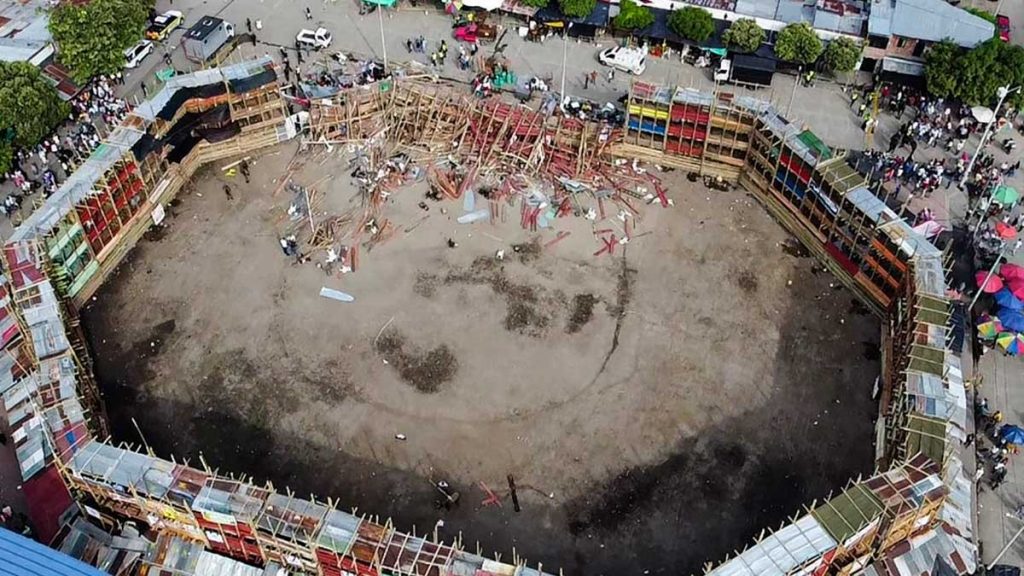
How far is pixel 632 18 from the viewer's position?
72188 millimetres

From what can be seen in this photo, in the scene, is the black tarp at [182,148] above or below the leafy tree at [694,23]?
below

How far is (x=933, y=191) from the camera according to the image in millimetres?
61625

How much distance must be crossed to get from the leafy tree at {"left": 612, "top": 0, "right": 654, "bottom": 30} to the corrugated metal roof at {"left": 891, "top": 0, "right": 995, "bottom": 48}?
18.6 metres

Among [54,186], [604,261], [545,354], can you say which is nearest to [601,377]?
[545,354]

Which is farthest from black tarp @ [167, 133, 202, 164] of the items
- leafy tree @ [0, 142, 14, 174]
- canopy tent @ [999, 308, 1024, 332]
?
canopy tent @ [999, 308, 1024, 332]

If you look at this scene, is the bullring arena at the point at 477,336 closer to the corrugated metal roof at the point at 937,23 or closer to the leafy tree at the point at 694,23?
the leafy tree at the point at 694,23

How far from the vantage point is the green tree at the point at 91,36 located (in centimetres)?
6581

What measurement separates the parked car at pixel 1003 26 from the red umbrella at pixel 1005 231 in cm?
2152

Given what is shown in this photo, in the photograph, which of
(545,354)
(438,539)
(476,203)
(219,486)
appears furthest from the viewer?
(476,203)

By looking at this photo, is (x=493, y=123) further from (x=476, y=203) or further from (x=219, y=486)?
(x=219, y=486)

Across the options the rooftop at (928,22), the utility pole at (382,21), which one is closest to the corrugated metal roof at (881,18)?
the rooftop at (928,22)

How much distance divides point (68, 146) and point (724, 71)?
4839 centimetres

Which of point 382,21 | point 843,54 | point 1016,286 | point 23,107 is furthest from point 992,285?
point 23,107

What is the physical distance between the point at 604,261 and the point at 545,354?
27.5ft
